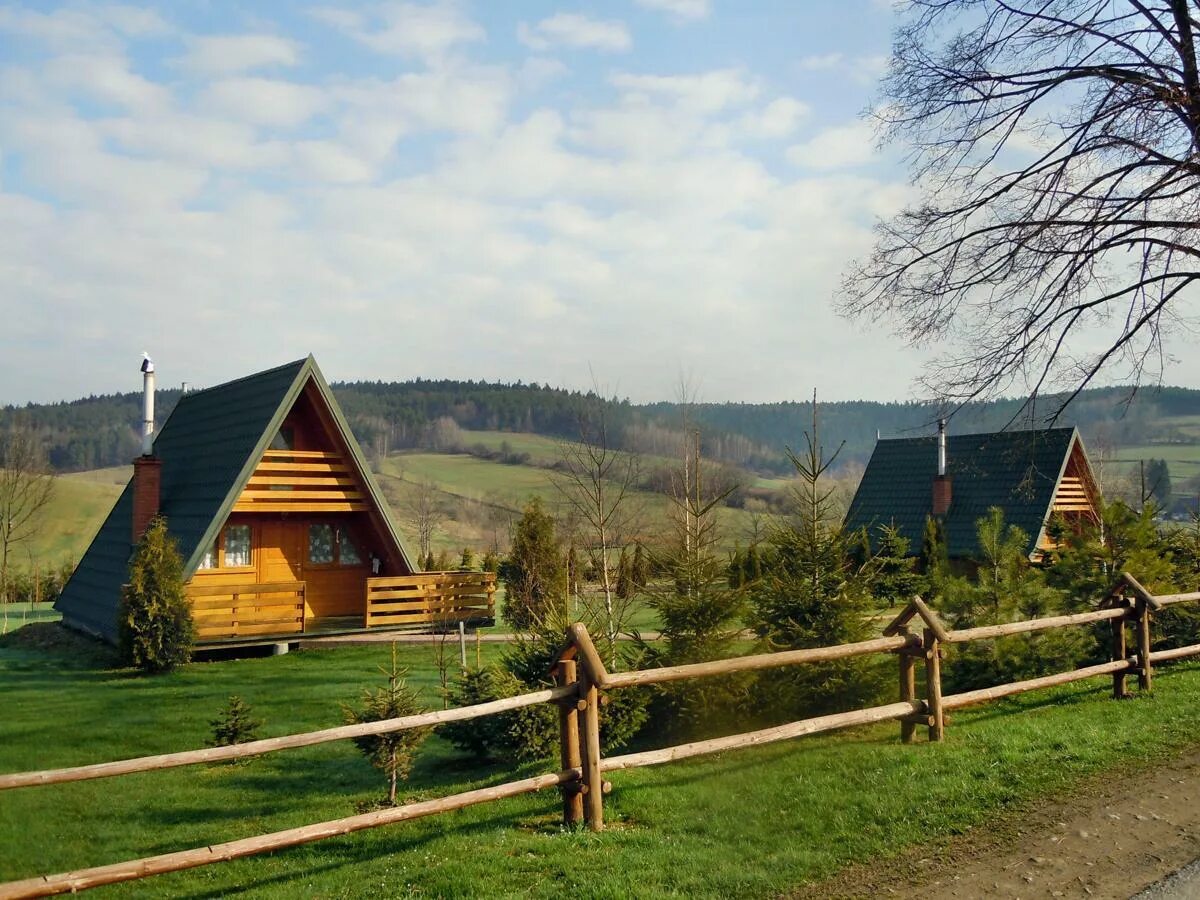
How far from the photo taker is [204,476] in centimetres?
1944

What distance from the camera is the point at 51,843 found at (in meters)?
8.04

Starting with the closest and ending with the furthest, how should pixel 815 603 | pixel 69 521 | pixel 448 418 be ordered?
1. pixel 815 603
2. pixel 69 521
3. pixel 448 418

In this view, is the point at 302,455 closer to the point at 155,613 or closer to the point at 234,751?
the point at 155,613

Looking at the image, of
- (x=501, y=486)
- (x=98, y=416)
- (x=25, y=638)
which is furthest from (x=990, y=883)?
(x=98, y=416)

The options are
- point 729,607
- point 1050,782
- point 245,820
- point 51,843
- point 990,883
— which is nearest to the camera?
point 990,883

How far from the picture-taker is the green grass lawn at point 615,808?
19.8ft

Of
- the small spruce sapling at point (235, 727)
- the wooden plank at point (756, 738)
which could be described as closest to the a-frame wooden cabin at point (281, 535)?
the small spruce sapling at point (235, 727)

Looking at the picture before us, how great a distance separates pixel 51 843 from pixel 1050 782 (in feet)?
27.5

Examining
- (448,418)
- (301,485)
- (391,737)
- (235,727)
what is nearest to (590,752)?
(391,737)

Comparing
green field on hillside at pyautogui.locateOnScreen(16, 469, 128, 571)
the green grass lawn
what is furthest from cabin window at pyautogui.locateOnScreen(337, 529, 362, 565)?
green field on hillside at pyautogui.locateOnScreen(16, 469, 128, 571)

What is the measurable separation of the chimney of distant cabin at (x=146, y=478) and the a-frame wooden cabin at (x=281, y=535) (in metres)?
0.03

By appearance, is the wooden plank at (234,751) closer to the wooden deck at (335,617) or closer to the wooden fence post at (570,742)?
the wooden fence post at (570,742)

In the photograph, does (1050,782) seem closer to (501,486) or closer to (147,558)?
(147,558)

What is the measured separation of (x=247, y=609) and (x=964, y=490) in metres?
20.0
